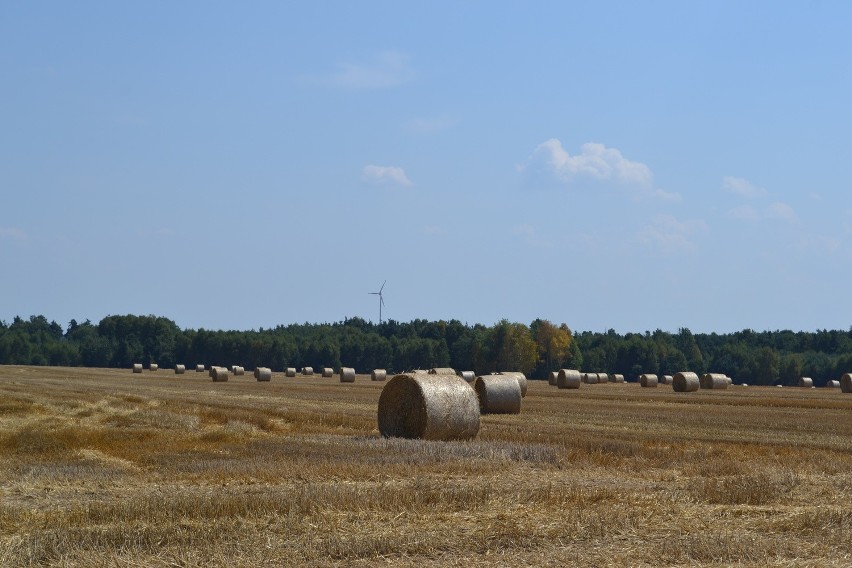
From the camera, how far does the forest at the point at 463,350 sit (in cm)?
10306

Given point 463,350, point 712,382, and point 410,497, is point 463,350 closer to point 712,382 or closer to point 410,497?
point 712,382

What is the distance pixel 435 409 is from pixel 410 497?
31.3 ft

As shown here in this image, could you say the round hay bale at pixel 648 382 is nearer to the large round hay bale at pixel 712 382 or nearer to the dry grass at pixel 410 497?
the large round hay bale at pixel 712 382

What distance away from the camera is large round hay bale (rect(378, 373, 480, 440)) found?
20.9m

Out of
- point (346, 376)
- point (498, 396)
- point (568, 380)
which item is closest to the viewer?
point (498, 396)

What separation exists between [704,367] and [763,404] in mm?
84472

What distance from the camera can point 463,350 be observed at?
114 m

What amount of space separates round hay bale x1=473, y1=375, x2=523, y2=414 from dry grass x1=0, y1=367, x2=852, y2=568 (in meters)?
6.94

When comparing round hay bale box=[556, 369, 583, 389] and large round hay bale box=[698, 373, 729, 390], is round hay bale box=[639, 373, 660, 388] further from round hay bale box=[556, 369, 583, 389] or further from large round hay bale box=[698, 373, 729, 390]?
round hay bale box=[556, 369, 583, 389]

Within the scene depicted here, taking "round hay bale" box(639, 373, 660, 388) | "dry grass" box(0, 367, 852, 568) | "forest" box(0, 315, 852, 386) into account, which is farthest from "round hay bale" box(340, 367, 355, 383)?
"dry grass" box(0, 367, 852, 568)

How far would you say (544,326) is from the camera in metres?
112

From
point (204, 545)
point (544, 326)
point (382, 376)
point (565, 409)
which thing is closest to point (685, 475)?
point (204, 545)

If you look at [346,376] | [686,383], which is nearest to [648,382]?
[686,383]

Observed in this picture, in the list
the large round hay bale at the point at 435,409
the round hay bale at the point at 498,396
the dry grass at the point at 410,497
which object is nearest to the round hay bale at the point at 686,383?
the round hay bale at the point at 498,396
